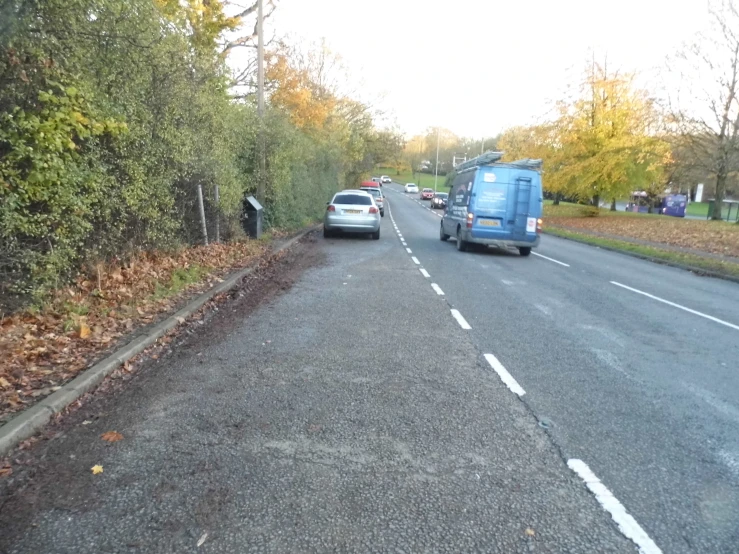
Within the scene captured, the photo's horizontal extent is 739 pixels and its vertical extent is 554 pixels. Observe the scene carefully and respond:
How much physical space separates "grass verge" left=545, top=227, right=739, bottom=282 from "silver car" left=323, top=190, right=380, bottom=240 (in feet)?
31.5

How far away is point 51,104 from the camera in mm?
5781

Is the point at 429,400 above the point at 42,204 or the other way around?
the other way around

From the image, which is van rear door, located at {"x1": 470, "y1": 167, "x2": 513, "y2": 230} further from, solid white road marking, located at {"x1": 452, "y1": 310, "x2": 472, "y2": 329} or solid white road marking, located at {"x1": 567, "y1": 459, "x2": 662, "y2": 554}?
solid white road marking, located at {"x1": 567, "y1": 459, "x2": 662, "y2": 554}

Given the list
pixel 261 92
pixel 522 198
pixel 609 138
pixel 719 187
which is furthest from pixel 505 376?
pixel 719 187

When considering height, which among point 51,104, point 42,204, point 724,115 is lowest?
point 42,204

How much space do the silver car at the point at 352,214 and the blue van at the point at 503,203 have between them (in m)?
4.22

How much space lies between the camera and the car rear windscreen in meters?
20.6

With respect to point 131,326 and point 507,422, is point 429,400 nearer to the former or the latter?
point 507,422

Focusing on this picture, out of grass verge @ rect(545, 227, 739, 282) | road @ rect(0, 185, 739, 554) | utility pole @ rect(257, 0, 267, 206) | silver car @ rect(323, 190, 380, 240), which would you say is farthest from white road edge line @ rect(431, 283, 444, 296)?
silver car @ rect(323, 190, 380, 240)

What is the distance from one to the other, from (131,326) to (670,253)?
18897 millimetres

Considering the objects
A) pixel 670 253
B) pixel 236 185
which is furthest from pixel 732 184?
pixel 236 185

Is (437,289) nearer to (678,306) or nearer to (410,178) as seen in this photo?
(678,306)

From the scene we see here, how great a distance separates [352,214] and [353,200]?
591mm

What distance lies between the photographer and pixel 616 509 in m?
3.38
